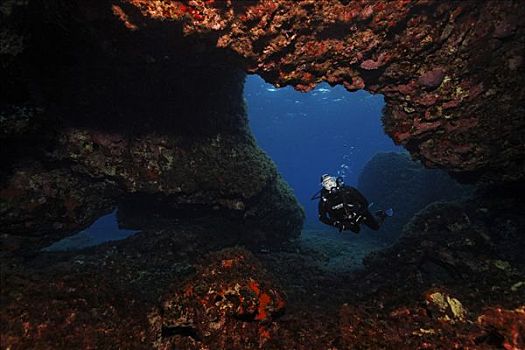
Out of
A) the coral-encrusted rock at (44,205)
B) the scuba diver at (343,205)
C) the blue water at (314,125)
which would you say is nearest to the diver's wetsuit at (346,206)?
the scuba diver at (343,205)

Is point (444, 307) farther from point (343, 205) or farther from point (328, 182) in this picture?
point (328, 182)

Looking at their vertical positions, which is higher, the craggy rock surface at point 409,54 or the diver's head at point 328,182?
the craggy rock surface at point 409,54

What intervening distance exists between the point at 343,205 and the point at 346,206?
66 mm

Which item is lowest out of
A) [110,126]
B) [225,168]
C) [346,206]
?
[346,206]

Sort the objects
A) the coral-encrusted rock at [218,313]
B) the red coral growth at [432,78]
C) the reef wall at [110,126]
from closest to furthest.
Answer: the coral-encrusted rock at [218,313] < the reef wall at [110,126] < the red coral growth at [432,78]

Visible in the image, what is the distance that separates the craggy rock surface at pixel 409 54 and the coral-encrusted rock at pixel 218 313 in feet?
10.6

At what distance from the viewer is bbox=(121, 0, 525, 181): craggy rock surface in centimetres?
471

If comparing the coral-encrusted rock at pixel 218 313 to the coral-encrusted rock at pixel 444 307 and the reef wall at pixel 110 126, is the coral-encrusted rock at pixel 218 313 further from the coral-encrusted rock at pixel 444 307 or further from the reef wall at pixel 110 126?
the reef wall at pixel 110 126

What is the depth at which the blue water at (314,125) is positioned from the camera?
4025 cm

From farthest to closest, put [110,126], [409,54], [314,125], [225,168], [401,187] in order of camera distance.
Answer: [314,125] < [401,187] < [225,168] < [110,126] < [409,54]

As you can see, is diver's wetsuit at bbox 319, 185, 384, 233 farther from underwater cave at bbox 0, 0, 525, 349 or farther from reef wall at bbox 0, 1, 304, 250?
reef wall at bbox 0, 1, 304, 250

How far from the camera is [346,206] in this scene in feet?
21.5

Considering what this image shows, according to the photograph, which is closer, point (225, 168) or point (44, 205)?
point (44, 205)

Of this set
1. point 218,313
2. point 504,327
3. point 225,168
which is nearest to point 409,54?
point 504,327
